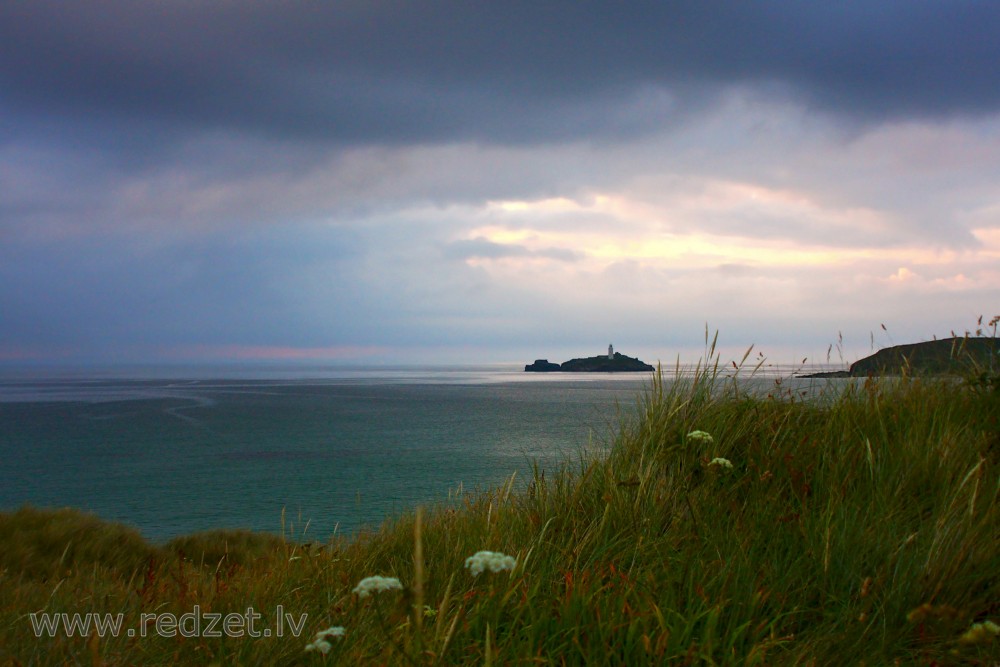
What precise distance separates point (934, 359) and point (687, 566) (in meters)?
6.50

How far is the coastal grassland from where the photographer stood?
9.21 ft

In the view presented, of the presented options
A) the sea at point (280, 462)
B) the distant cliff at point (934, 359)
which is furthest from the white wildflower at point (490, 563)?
the distant cliff at point (934, 359)

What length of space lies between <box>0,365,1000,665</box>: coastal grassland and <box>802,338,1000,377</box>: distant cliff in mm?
761

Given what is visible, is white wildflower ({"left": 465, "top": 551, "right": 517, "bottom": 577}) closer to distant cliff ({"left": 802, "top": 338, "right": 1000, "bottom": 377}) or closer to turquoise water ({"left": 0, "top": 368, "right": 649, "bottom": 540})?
turquoise water ({"left": 0, "top": 368, "right": 649, "bottom": 540})

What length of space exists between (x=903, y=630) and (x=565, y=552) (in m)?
1.66

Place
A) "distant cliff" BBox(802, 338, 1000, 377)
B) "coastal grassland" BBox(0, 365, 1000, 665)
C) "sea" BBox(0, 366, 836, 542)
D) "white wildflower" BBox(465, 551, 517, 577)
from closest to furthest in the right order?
"white wildflower" BBox(465, 551, 517, 577) < "coastal grassland" BBox(0, 365, 1000, 665) < "distant cliff" BBox(802, 338, 1000, 377) < "sea" BBox(0, 366, 836, 542)

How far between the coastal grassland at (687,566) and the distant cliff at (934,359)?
0.76m

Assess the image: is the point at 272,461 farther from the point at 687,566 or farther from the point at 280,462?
the point at 687,566

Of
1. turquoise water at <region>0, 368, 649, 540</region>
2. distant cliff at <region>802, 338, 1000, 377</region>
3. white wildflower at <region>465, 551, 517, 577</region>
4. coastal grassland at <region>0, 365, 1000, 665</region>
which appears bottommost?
turquoise water at <region>0, 368, 649, 540</region>

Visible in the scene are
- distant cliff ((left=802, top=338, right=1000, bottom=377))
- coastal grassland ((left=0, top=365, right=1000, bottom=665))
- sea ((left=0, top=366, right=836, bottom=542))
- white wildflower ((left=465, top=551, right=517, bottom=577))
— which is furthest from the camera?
sea ((left=0, top=366, right=836, bottom=542))

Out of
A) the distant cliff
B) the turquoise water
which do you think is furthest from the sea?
the distant cliff

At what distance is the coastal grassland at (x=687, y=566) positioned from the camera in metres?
2.81

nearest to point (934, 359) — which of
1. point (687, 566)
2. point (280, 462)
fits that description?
point (687, 566)

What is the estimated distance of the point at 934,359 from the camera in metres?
A: 8.33
